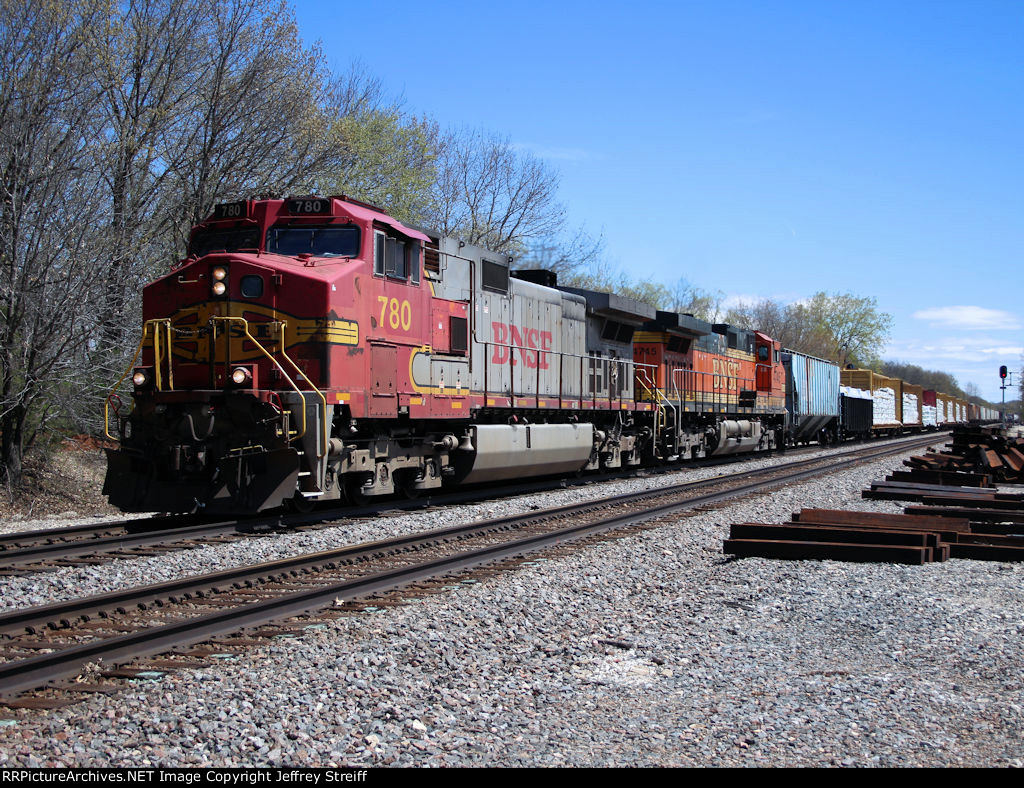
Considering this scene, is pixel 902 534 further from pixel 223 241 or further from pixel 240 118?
pixel 240 118

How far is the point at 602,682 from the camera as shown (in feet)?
16.1

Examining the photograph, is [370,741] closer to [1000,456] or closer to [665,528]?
[665,528]

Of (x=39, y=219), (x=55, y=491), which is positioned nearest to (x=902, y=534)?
(x=39, y=219)

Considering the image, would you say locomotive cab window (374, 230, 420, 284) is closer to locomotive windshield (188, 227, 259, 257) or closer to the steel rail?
locomotive windshield (188, 227, 259, 257)

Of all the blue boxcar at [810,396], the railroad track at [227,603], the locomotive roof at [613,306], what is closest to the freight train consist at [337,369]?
the locomotive roof at [613,306]

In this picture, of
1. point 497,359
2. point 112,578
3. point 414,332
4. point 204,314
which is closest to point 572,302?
point 497,359

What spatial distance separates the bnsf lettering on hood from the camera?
14.4 meters

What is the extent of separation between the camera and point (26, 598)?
6836 mm

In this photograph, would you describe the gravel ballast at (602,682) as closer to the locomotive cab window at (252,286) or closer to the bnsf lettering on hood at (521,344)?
the locomotive cab window at (252,286)

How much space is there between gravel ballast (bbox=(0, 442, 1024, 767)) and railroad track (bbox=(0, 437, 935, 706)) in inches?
15.8

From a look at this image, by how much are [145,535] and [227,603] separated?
350 centimetres

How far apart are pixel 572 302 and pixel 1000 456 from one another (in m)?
9.99

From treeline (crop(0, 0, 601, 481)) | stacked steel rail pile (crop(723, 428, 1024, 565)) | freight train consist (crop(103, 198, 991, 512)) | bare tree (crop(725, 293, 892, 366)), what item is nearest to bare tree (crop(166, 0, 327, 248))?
treeline (crop(0, 0, 601, 481))

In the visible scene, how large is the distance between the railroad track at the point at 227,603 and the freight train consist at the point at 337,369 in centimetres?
183
